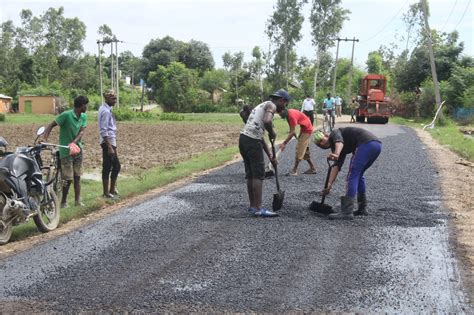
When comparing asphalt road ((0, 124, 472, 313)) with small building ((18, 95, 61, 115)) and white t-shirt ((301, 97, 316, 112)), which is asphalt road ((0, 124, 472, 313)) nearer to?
white t-shirt ((301, 97, 316, 112))

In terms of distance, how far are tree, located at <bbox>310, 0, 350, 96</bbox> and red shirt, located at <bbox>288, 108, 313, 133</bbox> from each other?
47914mm

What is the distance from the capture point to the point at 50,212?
802 cm

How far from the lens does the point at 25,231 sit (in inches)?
307

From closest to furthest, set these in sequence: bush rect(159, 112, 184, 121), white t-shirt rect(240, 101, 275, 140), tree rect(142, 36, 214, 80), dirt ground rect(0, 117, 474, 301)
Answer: dirt ground rect(0, 117, 474, 301) < white t-shirt rect(240, 101, 275, 140) < bush rect(159, 112, 184, 121) < tree rect(142, 36, 214, 80)

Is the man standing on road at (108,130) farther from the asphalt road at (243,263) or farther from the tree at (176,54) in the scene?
the tree at (176,54)

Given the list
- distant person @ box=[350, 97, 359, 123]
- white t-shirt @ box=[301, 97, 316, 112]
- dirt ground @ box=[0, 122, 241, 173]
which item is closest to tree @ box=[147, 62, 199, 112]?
distant person @ box=[350, 97, 359, 123]

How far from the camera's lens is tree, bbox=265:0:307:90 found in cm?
6312

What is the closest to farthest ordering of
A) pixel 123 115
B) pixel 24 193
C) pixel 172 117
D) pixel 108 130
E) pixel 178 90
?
pixel 24 193, pixel 108 130, pixel 123 115, pixel 172 117, pixel 178 90

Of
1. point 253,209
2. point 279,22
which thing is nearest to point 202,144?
point 253,209

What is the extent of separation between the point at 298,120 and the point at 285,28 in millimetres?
53985

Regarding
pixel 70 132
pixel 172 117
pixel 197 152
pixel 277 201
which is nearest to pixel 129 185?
pixel 70 132

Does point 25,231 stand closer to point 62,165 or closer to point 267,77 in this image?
point 62,165

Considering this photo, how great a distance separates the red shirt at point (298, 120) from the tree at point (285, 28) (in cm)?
5177

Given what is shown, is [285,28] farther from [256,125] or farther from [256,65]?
[256,125]
